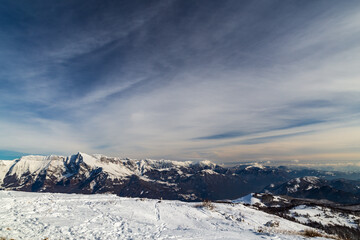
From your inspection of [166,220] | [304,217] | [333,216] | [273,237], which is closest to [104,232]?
[166,220]

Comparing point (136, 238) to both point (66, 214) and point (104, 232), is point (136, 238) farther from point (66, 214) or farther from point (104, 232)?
point (66, 214)

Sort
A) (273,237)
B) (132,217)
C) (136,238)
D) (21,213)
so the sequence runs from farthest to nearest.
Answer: (132,217) < (21,213) < (273,237) < (136,238)

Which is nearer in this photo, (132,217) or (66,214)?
(66,214)

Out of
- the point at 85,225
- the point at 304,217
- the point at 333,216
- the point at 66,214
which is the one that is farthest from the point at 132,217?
the point at 333,216

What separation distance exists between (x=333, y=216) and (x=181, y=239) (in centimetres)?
19698

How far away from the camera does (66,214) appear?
20203mm

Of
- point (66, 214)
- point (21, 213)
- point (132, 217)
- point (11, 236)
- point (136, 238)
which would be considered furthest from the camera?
point (132, 217)

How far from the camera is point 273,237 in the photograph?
16.8 metres

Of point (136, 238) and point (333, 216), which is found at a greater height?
point (136, 238)

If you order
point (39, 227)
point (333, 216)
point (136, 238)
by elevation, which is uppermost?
point (39, 227)

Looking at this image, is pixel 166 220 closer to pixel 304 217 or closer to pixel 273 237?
pixel 273 237

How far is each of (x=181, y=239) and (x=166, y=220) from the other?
26.7 ft

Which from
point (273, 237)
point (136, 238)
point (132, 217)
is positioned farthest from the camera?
point (132, 217)

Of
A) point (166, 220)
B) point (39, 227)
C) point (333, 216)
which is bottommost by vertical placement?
point (333, 216)
